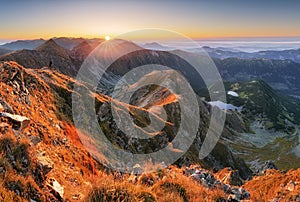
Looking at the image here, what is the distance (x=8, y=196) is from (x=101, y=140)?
31.9 m

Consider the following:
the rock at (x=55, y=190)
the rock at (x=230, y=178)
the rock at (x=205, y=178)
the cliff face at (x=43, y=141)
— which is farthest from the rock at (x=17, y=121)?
the rock at (x=230, y=178)

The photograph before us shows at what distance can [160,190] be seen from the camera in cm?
1341

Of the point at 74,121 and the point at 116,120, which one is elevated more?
the point at 74,121

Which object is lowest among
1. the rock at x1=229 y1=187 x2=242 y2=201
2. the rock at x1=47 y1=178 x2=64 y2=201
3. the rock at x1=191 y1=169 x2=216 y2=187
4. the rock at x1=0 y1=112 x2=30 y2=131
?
the rock at x1=191 y1=169 x2=216 y2=187

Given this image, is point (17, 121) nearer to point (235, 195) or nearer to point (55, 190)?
point (55, 190)

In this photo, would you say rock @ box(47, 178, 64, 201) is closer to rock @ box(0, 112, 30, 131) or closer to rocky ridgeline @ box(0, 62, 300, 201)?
rocky ridgeline @ box(0, 62, 300, 201)

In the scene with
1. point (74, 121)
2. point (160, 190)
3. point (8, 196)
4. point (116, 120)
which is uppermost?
point (8, 196)

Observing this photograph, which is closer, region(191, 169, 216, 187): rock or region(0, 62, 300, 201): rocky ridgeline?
region(0, 62, 300, 201): rocky ridgeline

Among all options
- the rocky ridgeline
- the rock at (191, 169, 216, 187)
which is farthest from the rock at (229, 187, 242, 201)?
the rock at (191, 169, 216, 187)

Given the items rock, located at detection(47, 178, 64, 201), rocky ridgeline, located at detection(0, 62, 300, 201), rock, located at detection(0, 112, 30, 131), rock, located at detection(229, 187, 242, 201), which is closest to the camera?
rocky ridgeline, located at detection(0, 62, 300, 201)

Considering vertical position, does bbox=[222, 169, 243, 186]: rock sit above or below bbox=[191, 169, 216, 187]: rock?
below

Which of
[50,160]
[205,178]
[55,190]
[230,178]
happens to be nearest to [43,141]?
[50,160]

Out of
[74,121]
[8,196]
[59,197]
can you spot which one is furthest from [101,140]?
[8,196]

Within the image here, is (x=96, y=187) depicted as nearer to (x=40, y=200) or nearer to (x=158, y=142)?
(x=40, y=200)
